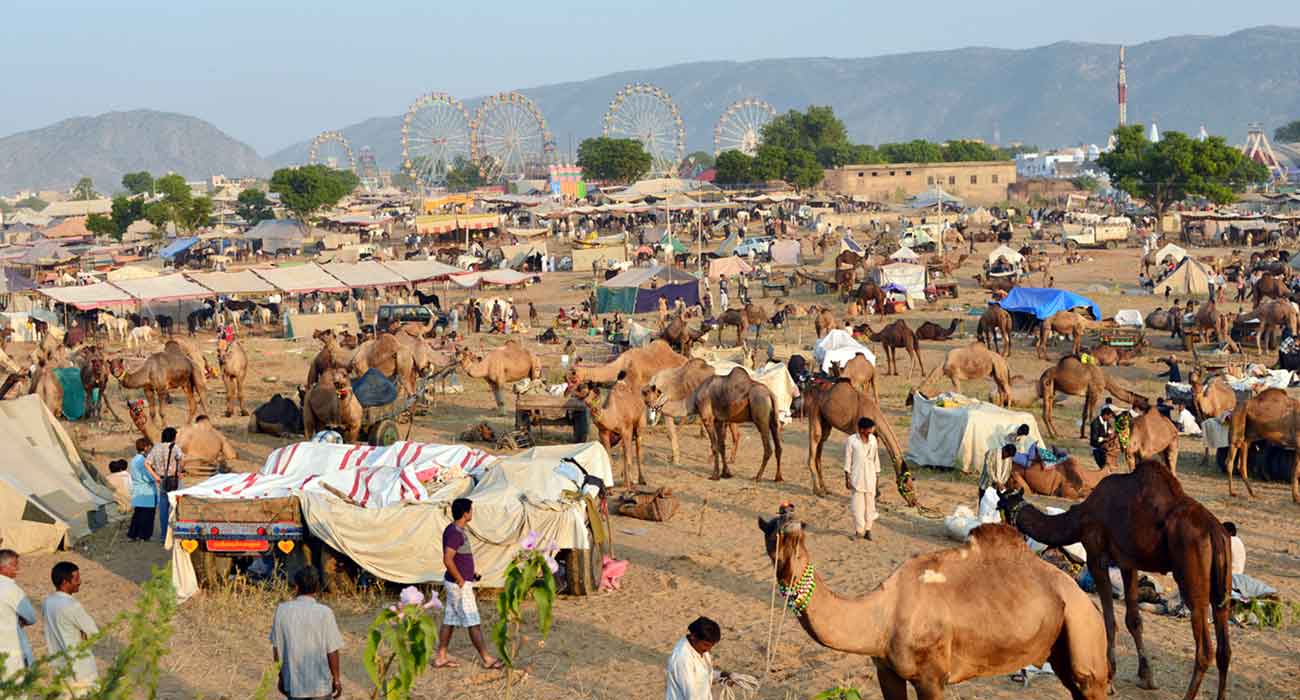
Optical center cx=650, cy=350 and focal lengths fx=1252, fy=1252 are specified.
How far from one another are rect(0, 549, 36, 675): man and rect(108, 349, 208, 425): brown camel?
1238 centimetres

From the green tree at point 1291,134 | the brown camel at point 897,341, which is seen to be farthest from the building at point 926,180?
the green tree at point 1291,134

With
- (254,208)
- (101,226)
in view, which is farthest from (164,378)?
(254,208)

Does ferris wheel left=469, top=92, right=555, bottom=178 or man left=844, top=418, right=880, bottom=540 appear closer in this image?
man left=844, top=418, right=880, bottom=540

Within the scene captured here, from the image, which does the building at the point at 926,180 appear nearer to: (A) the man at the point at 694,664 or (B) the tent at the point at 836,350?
(B) the tent at the point at 836,350

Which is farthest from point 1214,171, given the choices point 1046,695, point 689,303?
point 1046,695

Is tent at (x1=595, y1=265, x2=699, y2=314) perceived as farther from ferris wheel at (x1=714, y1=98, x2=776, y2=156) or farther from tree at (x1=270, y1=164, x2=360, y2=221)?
ferris wheel at (x1=714, y1=98, x2=776, y2=156)

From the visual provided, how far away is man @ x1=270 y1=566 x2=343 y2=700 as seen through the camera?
7781mm

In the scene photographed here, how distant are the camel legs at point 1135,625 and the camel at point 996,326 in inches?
737

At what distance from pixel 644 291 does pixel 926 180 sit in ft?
224

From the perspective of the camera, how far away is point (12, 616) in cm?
795

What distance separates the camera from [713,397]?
16.5 metres

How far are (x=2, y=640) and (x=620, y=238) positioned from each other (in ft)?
179

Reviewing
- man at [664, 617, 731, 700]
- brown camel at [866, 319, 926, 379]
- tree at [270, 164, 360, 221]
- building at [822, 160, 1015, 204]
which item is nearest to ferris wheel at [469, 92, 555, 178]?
tree at [270, 164, 360, 221]

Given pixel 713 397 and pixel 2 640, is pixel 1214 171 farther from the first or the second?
pixel 2 640
